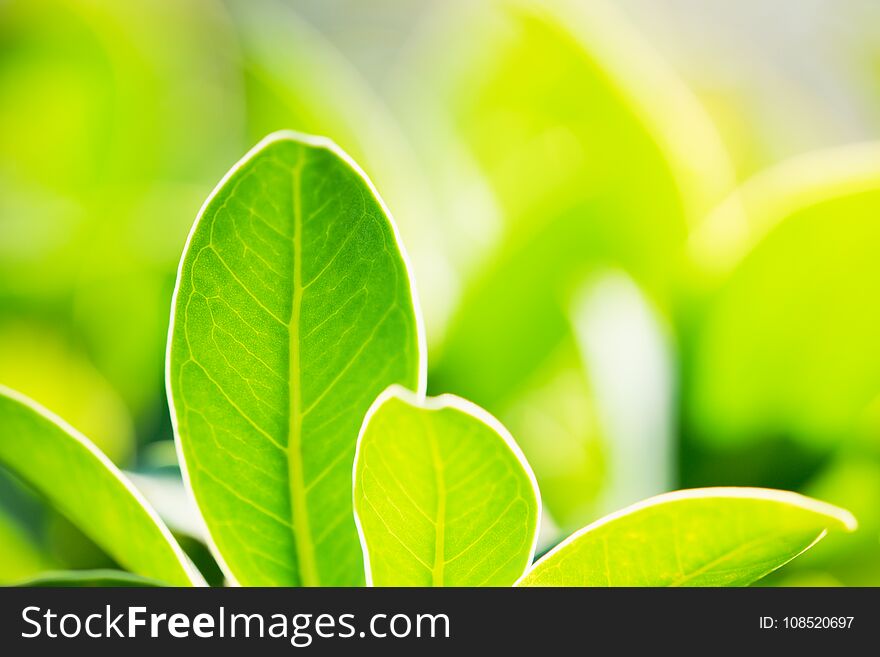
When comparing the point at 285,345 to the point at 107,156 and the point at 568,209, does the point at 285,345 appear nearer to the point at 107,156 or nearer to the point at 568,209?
the point at 568,209

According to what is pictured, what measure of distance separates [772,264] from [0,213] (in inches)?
21.1

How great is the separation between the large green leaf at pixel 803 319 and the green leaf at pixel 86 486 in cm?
29

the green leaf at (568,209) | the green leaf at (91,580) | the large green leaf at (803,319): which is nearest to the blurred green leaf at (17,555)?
the green leaf at (91,580)

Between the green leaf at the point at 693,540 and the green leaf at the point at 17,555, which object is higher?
the green leaf at the point at 17,555

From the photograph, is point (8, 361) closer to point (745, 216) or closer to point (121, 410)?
point (121, 410)

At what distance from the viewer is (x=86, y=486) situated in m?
0.30

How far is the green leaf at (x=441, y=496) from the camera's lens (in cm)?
25

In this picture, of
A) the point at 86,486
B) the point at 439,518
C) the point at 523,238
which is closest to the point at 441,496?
the point at 439,518

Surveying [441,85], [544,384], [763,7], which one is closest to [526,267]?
[544,384]

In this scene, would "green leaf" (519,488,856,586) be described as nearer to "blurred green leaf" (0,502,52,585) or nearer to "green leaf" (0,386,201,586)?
"green leaf" (0,386,201,586)

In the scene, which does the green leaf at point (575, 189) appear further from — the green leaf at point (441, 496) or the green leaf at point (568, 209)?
the green leaf at point (441, 496)

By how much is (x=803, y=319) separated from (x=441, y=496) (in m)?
0.26

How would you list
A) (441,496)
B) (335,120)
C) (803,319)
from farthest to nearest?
1. (335,120)
2. (803,319)
3. (441,496)

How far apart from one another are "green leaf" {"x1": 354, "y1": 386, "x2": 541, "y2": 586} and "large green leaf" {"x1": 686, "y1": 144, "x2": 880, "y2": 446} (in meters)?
0.20
